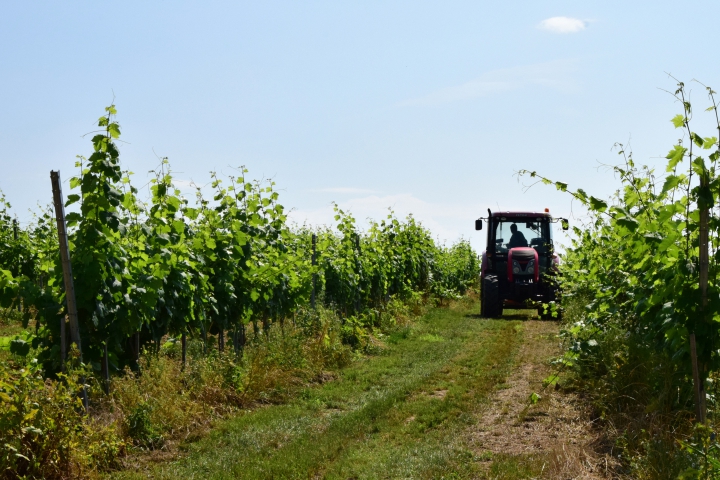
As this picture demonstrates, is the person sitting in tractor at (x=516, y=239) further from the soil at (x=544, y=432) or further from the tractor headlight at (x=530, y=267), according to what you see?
the soil at (x=544, y=432)

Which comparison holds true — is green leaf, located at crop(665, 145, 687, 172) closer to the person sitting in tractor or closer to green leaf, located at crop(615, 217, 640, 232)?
green leaf, located at crop(615, 217, 640, 232)

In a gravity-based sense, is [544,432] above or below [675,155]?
below

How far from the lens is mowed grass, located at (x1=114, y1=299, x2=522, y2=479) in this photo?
484 centimetres

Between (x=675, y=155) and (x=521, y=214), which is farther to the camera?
(x=521, y=214)

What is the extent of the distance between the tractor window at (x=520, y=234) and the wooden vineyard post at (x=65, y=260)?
10995 millimetres

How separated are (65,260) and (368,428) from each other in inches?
112

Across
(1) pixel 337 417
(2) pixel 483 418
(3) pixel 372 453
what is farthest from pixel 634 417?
(1) pixel 337 417

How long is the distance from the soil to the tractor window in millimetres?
7071

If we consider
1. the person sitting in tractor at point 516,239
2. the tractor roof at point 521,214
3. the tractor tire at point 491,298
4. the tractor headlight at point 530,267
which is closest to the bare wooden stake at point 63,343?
the tractor tire at point 491,298

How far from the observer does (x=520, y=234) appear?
14883mm

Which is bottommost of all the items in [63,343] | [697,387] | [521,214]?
[697,387]

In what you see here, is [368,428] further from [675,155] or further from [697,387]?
[675,155]

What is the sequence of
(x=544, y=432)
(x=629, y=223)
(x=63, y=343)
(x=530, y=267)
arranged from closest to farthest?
(x=629, y=223), (x=63, y=343), (x=544, y=432), (x=530, y=267)

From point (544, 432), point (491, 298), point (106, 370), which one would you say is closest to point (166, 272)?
point (106, 370)
